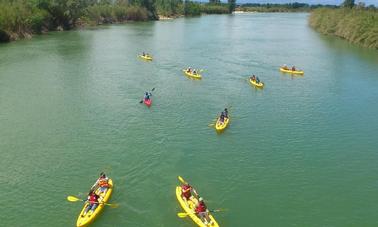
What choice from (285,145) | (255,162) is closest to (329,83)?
(285,145)

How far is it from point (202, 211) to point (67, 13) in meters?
91.0

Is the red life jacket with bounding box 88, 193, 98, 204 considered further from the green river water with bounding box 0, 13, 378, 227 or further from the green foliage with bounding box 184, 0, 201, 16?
the green foliage with bounding box 184, 0, 201, 16

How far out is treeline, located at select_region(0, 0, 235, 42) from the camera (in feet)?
259

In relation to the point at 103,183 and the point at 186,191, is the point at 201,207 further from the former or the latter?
the point at 103,183

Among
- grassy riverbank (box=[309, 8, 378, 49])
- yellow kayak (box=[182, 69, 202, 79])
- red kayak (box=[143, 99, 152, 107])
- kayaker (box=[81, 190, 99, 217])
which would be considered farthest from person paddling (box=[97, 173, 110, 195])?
grassy riverbank (box=[309, 8, 378, 49])

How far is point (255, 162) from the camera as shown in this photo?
27938mm

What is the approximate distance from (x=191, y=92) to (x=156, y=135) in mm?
13798

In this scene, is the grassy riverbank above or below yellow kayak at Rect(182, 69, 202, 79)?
above

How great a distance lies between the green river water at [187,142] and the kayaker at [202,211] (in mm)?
831

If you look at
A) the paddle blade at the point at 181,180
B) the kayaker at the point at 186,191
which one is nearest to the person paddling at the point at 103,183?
the paddle blade at the point at 181,180

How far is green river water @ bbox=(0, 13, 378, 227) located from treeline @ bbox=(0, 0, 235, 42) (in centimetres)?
2273

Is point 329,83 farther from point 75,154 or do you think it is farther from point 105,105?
point 75,154

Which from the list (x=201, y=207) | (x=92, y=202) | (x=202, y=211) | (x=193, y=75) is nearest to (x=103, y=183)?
(x=92, y=202)

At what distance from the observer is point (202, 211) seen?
2086 centimetres
